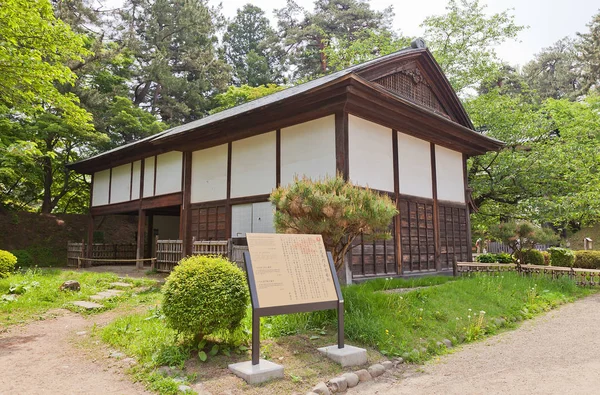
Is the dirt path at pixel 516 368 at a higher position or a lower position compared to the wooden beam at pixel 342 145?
lower

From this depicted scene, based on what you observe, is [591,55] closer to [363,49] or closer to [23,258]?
[363,49]

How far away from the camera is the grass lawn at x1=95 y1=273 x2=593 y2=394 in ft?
15.6

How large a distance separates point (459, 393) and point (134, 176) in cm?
1557

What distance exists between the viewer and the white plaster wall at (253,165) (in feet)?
37.3

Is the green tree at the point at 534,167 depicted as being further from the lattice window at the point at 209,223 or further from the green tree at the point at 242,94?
the green tree at the point at 242,94

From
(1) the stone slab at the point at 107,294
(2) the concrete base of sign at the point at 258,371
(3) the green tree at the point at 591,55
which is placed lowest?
(2) the concrete base of sign at the point at 258,371

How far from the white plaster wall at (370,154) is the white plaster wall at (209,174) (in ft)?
15.0

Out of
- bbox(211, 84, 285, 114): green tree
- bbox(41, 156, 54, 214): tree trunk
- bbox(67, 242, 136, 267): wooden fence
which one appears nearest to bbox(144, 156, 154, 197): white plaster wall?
bbox(67, 242, 136, 267): wooden fence

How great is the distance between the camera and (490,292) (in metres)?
9.27

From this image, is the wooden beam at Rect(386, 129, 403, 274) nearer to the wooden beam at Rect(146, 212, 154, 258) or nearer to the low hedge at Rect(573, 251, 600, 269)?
the low hedge at Rect(573, 251, 600, 269)

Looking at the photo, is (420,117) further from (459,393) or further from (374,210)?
(459,393)

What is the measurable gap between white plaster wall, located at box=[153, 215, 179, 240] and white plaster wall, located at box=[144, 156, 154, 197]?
501cm

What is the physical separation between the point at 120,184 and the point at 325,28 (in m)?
23.2

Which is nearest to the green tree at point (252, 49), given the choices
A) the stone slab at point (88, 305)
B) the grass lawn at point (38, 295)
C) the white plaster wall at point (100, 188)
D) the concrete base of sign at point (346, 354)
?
the white plaster wall at point (100, 188)
